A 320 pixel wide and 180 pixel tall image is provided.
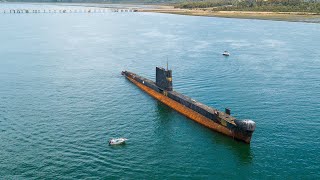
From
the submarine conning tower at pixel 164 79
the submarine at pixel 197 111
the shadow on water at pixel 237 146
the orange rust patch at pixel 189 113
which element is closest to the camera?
the shadow on water at pixel 237 146

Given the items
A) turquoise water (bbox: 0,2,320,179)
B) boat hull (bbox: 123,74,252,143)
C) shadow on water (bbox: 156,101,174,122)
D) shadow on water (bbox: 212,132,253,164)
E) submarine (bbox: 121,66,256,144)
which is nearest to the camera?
turquoise water (bbox: 0,2,320,179)

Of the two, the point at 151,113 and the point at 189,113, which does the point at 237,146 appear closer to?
the point at 189,113

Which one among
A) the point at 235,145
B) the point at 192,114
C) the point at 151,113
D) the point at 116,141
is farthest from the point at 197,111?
the point at 116,141

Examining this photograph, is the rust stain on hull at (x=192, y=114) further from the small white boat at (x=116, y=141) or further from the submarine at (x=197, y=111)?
the small white boat at (x=116, y=141)

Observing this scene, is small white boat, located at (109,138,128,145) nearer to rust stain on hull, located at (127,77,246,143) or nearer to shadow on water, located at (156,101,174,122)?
shadow on water, located at (156,101,174,122)

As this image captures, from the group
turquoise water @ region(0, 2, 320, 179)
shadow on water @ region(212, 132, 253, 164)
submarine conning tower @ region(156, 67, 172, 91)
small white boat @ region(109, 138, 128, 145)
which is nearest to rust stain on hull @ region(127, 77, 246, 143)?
shadow on water @ region(212, 132, 253, 164)

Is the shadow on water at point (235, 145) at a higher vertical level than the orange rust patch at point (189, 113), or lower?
lower

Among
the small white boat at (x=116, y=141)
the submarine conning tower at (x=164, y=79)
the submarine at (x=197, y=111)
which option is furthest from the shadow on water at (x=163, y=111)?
the small white boat at (x=116, y=141)
